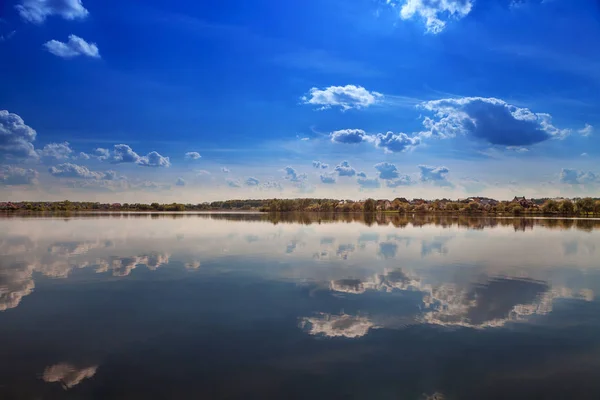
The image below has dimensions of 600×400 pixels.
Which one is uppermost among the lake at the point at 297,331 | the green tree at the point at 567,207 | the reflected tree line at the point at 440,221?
the green tree at the point at 567,207

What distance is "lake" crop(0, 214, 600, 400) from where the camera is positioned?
8.88 meters

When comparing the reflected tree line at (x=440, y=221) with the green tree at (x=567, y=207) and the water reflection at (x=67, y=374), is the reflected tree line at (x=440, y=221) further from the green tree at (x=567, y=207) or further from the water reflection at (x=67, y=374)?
the water reflection at (x=67, y=374)

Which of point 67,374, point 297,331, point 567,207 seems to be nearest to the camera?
point 67,374

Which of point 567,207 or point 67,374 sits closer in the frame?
point 67,374

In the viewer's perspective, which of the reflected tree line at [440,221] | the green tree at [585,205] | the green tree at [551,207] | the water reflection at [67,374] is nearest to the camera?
the water reflection at [67,374]

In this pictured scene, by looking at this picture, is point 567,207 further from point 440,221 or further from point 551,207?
point 440,221

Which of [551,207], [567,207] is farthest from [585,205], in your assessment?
[551,207]

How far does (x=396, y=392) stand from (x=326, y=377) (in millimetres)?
1642

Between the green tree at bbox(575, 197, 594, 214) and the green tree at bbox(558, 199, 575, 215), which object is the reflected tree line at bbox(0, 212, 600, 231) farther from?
the green tree at bbox(575, 197, 594, 214)

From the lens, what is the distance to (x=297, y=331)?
40.3 feet

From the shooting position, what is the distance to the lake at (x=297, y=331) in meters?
8.88

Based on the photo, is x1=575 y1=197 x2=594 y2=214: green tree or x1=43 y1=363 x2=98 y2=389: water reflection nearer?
x1=43 y1=363 x2=98 y2=389: water reflection

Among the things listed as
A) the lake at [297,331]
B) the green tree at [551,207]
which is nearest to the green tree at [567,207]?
the green tree at [551,207]

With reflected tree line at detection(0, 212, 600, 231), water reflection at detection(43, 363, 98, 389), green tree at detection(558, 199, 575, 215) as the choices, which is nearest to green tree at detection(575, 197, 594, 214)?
green tree at detection(558, 199, 575, 215)
